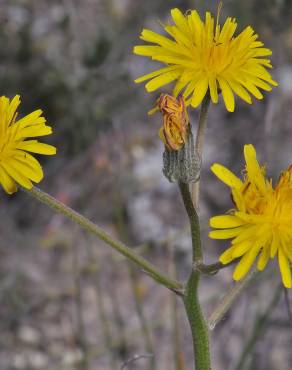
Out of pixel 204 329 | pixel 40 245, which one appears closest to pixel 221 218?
pixel 204 329

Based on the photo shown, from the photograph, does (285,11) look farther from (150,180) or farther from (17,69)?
(17,69)

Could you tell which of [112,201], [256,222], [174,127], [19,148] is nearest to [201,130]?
[174,127]

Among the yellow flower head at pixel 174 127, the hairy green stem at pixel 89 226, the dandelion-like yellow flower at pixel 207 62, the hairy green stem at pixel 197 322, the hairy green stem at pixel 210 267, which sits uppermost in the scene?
the dandelion-like yellow flower at pixel 207 62

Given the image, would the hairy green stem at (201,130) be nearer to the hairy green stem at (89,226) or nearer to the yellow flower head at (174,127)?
the yellow flower head at (174,127)

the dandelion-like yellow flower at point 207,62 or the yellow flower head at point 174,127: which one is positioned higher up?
the dandelion-like yellow flower at point 207,62

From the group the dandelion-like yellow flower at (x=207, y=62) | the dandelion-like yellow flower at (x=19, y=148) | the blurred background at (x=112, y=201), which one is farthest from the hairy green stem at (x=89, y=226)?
the blurred background at (x=112, y=201)

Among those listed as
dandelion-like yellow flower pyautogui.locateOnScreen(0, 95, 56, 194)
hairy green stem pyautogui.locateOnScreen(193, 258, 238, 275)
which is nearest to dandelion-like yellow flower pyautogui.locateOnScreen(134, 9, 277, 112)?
dandelion-like yellow flower pyautogui.locateOnScreen(0, 95, 56, 194)

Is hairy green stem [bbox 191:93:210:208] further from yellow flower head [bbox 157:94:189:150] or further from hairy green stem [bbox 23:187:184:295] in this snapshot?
hairy green stem [bbox 23:187:184:295]
